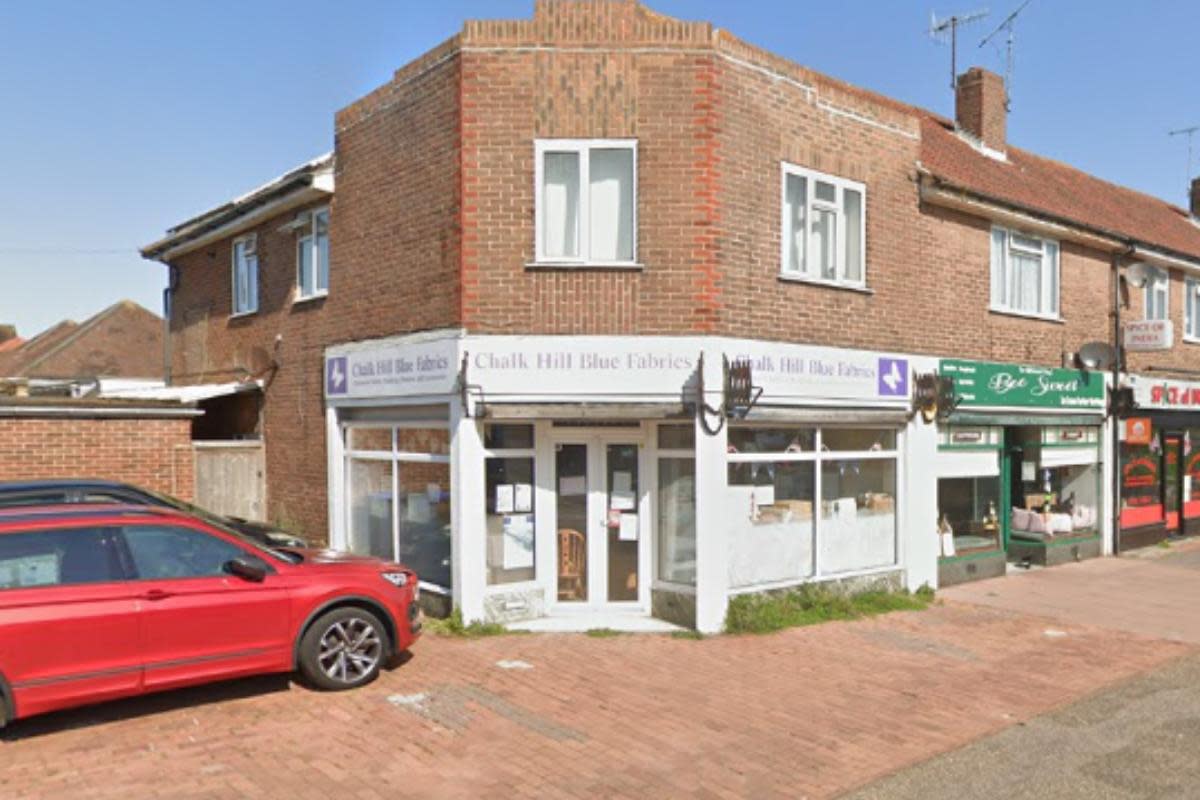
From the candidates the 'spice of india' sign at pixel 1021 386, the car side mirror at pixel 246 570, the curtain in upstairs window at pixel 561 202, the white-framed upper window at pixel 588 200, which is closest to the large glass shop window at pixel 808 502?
the 'spice of india' sign at pixel 1021 386

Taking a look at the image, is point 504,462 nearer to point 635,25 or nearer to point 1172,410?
point 635,25

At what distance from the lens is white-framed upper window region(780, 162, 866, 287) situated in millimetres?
10453

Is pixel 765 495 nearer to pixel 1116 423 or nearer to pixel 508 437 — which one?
pixel 508 437

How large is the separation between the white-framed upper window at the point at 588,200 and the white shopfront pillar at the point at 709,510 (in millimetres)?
1556

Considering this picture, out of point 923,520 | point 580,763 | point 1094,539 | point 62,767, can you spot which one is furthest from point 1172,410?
point 62,767

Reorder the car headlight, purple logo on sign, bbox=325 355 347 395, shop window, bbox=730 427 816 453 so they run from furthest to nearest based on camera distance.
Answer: purple logo on sign, bbox=325 355 347 395 → shop window, bbox=730 427 816 453 → the car headlight

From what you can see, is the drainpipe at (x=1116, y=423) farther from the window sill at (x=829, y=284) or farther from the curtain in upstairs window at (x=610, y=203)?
the curtain in upstairs window at (x=610, y=203)

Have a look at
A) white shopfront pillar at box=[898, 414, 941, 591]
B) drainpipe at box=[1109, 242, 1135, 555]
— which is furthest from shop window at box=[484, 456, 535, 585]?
drainpipe at box=[1109, 242, 1135, 555]

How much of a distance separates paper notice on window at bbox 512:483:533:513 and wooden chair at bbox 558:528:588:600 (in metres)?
0.45

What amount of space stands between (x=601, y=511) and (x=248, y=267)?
8.07 meters

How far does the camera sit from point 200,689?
729cm

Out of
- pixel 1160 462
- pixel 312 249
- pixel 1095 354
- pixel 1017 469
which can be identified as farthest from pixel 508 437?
pixel 1160 462

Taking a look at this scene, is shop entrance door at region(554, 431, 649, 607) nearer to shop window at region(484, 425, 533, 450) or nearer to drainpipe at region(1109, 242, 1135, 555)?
shop window at region(484, 425, 533, 450)

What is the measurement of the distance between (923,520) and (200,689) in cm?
857
